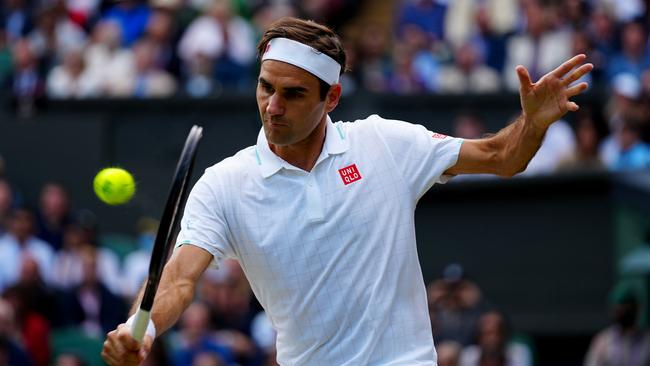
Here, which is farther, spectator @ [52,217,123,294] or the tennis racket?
spectator @ [52,217,123,294]

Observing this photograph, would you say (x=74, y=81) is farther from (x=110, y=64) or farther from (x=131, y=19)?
(x=131, y=19)

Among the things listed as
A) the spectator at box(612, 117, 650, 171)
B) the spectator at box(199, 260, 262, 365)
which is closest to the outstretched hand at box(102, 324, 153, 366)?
the spectator at box(199, 260, 262, 365)

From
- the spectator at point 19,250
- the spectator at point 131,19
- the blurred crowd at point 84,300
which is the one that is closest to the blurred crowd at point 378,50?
the spectator at point 131,19

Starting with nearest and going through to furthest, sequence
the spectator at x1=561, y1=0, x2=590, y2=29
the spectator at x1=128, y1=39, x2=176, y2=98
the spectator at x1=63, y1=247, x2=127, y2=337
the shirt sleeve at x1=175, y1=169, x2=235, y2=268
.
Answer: the shirt sleeve at x1=175, y1=169, x2=235, y2=268, the spectator at x1=63, y1=247, x2=127, y2=337, the spectator at x1=561, y1=0, x2=590, y2=29, the spectator at x1=128, y1=39, x2=176, y2=98

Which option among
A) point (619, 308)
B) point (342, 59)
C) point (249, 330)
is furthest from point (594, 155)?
point (342, 59)

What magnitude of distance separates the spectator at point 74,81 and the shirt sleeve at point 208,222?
1004 cm

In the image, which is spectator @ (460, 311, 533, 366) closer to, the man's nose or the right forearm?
the man's nose

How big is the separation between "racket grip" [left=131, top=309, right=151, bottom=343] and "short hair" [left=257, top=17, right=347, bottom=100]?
51.0 inches

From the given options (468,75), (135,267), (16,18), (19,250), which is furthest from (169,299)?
(16,18)

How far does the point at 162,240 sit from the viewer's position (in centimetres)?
483

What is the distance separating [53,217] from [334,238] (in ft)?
28.6

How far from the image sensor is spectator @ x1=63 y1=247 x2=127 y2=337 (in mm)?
12391

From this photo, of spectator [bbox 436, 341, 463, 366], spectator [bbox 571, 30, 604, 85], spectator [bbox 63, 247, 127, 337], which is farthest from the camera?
spectator [bbox 571, 30, 604, 85]

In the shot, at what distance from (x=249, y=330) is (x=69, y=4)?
641 centimetres
